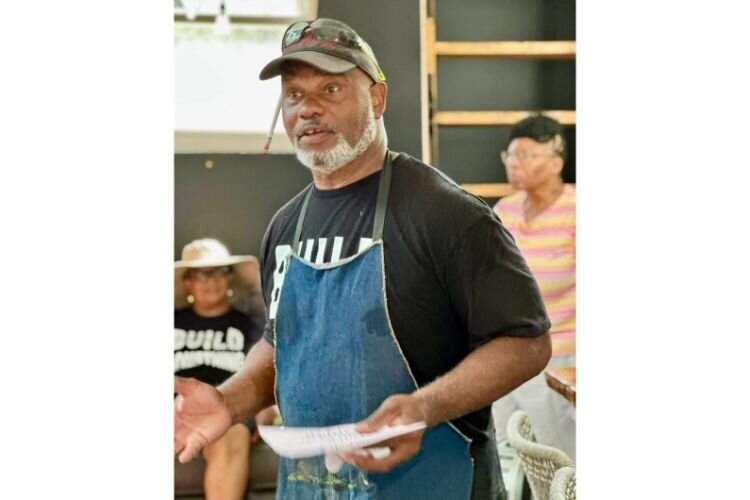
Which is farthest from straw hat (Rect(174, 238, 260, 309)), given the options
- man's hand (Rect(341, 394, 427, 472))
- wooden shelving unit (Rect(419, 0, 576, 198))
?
wooden shelving unit (Rect(419, 0, 576, 198))

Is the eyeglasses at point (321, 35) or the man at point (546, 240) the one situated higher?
the eyeglasses at point (321, 35)

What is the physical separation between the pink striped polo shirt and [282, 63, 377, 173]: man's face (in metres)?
0.29

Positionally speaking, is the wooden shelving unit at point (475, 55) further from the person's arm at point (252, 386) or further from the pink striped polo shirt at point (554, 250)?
the person's arm at point (252, 386)

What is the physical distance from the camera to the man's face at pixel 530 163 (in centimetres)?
171

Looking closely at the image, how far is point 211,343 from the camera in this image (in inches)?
65.1

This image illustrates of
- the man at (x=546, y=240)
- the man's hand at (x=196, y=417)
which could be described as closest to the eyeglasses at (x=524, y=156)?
the man at (x=546, y=240)

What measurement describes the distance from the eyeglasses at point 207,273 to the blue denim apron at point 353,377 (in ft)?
0.47

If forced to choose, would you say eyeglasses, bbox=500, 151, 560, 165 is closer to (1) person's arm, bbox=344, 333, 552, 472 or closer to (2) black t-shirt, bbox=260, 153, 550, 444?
(2) black t-shirt, bbox=260, 153, 550, 444

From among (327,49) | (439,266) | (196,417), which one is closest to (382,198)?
(439,266)

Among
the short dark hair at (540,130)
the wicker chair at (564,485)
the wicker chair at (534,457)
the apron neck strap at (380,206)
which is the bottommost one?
the wicker chair at (564,485)

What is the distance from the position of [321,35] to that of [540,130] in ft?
1.50

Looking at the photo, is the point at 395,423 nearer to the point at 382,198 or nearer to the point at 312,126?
the point at 382,198

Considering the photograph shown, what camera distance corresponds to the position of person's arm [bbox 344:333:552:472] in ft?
5.10
